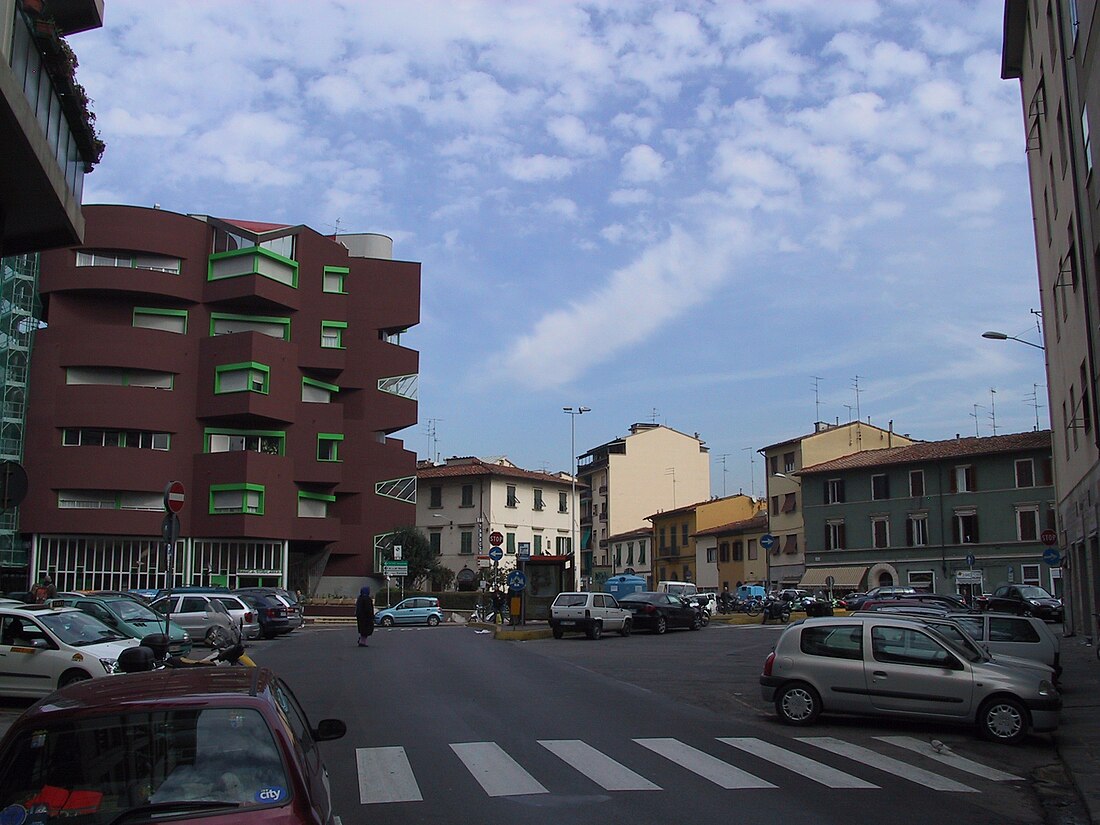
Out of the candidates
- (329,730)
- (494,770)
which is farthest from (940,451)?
(329,730)

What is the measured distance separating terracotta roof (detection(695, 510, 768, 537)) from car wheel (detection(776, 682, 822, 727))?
202ft

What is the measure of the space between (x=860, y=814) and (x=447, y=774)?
3.86 m

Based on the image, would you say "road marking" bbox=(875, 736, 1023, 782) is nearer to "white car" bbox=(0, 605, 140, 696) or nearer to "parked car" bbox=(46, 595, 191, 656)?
"white car" bbox=(0, 605, 140, 696)

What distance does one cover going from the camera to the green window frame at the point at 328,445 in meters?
64.9

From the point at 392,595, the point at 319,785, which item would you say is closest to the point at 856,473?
the point at 392,595

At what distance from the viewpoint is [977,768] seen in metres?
11.4

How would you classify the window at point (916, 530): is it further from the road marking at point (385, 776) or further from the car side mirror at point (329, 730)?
the car side mirror at point (329, 730)

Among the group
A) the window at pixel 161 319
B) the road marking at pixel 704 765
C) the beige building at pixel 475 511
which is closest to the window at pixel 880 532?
the beige building at pixel 475 511

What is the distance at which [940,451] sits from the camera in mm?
59750

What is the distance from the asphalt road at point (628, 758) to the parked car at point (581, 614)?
13.8m

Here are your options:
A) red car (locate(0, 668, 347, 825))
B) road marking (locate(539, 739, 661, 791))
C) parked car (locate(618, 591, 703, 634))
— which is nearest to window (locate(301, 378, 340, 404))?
parked car (locate(618, 591, 703, 634))

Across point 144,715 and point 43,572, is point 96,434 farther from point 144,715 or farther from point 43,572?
point 144,715

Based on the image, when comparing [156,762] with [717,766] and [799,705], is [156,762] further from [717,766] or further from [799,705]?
[799,705]

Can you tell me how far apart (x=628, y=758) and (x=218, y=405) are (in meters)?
53.1
